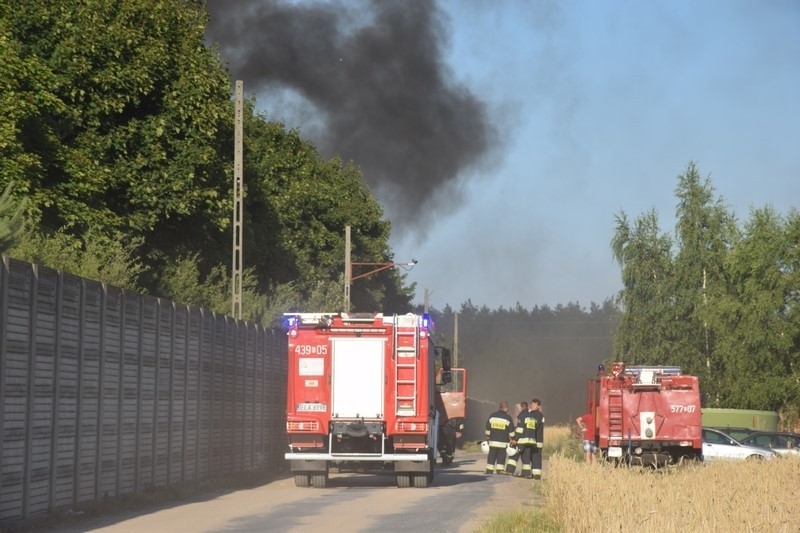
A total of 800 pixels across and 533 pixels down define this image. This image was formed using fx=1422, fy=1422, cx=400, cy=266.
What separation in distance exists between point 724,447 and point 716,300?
29.9m

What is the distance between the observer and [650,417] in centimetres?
3684

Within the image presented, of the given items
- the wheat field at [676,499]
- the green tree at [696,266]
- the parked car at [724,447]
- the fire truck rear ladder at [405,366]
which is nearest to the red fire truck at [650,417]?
the parked car at [724,447]

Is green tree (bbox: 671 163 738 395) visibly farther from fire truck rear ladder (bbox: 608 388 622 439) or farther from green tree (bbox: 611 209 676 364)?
fire truck rear ladder (bbox: 608 388 622 439)

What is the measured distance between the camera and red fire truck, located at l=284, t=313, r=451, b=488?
88.4 feet

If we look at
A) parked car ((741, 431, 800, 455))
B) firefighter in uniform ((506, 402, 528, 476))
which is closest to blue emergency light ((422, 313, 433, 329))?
firefighter in uniform ((506, 402, 528, 476))

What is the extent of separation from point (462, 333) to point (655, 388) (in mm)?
140069

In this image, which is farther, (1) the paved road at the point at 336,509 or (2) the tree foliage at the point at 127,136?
(2) the tree foliage at the point at 127,136

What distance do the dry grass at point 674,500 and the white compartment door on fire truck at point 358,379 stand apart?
556 centimetres

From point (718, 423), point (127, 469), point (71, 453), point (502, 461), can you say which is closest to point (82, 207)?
point (502, 461)

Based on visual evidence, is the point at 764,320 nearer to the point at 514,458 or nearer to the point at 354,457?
the point at 514,458

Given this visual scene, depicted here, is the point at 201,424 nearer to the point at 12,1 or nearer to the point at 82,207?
the point at 82,207

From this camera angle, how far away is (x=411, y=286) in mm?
81250

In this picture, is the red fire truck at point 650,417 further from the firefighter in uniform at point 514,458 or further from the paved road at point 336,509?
the paved road at point 336,509

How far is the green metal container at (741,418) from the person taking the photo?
60.7 m
